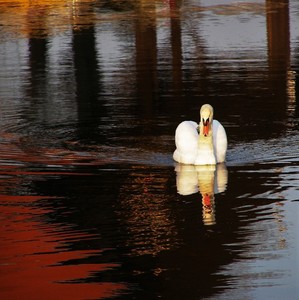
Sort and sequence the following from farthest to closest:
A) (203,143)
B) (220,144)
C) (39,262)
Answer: (220,144)
(203,143)
(39,262)

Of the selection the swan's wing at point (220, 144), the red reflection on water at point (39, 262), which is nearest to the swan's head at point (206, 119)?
the swan's wing at point (220, 144)

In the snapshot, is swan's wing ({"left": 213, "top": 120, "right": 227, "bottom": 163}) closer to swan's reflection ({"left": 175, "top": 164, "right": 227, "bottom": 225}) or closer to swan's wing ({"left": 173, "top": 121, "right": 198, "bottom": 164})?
swan's reflection ({"left": 175, "top": 164, "right": 227, "bottom": 225})

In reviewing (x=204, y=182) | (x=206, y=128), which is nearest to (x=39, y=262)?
(x=204, y=182)

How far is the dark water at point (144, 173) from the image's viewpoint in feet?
37.4

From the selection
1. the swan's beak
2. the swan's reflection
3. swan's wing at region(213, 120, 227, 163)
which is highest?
the swan's beak

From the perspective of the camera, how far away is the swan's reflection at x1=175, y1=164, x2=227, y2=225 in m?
14.3

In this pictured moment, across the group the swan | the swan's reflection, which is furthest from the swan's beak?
the swan's reflection

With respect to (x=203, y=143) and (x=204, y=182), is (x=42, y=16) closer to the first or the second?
(x=203, y=143)

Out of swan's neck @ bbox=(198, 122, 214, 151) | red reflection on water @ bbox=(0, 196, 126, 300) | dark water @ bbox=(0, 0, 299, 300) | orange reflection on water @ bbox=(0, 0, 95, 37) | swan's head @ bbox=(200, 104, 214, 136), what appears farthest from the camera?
orange reflection on water @ bbox=(0, 0, 95, 37)

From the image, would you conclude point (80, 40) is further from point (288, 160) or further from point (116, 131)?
point (288, 160)

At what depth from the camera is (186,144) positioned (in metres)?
16.7

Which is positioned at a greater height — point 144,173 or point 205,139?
point 205,139

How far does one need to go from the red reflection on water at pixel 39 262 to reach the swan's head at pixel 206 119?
314 cm

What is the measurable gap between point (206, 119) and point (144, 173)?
4.13ft
